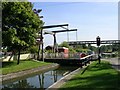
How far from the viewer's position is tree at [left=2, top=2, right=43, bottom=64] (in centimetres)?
3558

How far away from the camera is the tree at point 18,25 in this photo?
117 ft

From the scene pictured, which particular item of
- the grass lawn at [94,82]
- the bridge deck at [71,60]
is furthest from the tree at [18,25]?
the grass lawn at [94,82]

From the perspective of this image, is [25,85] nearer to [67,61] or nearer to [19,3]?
[19,3]

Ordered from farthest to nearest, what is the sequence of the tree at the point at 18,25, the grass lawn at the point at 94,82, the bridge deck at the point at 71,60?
the bridge deck at the point at 71,60 < the tree at the point at 18,25 < the grass lawn at the point at 94,82

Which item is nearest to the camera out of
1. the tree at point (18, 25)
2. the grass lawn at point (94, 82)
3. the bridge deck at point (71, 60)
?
the grass lawn at point (94, 82)

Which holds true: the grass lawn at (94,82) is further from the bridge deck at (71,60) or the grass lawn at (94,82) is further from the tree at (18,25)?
the bridge deck at (71,60)

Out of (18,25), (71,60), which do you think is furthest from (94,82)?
(71,60)

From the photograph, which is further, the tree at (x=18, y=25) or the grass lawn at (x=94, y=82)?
the tree at (x=18, y=25)

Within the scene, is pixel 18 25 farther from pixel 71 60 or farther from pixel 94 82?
pixel 94 82

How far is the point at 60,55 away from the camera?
60.3 m

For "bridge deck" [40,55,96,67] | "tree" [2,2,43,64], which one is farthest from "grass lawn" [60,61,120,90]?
"bridge deck" [40,55,96,67]

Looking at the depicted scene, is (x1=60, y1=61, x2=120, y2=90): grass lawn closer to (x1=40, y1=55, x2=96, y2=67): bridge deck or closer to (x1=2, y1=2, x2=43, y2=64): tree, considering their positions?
(x1=2, y1=2, x2=43, y2=64): tree

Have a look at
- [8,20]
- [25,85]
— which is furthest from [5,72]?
[8,20]

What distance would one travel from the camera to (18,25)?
37.9 meters
